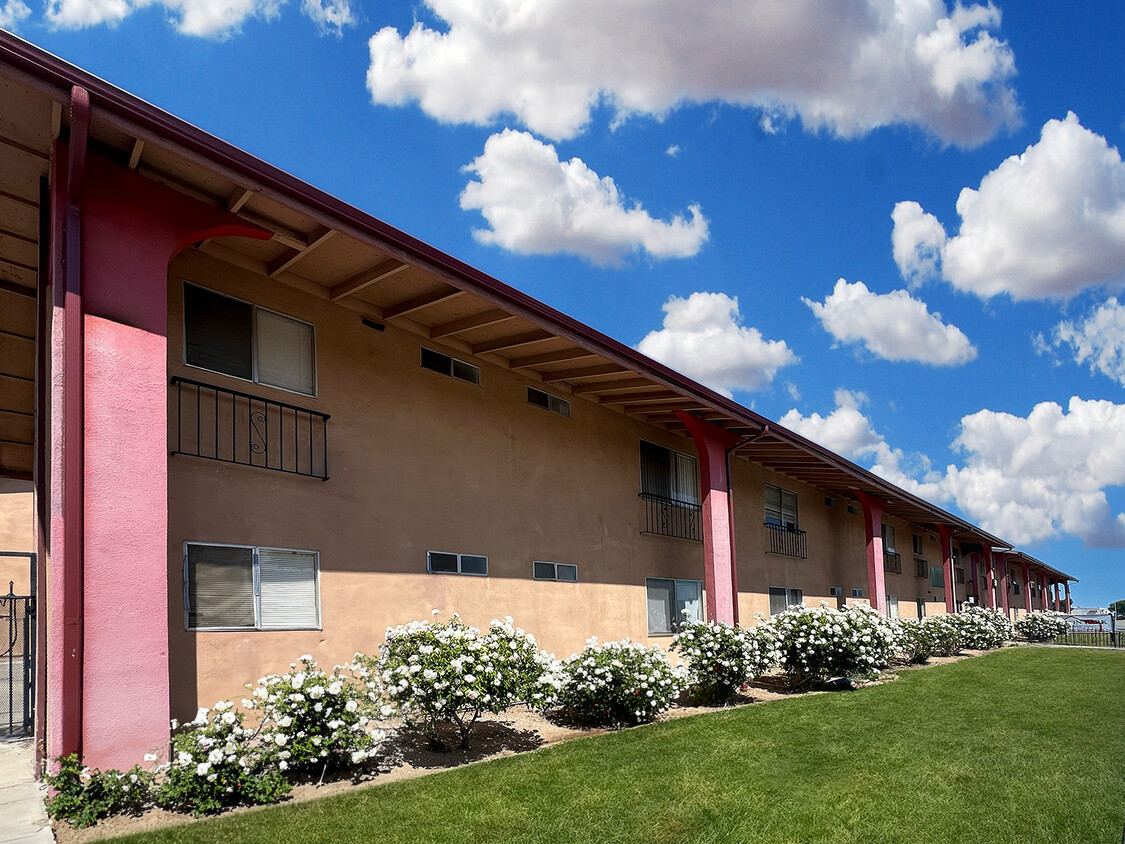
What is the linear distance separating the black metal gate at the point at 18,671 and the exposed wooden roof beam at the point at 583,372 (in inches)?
292

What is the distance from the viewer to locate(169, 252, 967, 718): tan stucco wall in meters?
8.84

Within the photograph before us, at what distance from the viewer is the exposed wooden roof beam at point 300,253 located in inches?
354

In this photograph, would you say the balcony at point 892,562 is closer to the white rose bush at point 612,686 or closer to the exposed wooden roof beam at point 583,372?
the exposed wooden roof beam at point 583,372

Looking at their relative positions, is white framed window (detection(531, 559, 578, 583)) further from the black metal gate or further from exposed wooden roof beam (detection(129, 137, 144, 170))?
exposed wooden roof beam (detection(129, 137, 144, 170))

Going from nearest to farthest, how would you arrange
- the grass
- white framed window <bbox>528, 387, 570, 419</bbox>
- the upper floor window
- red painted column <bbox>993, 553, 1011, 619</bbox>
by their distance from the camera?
the grass
white framed window <bbox>528, 387, 570, 419</bbox>
the upper floor window
red painted column <bbox>993, 553, 1011, 619</bbox>

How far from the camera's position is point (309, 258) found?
967 cm

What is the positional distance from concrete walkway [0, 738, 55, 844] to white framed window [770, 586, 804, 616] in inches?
617

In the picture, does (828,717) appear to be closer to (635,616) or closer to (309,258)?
(635,616)

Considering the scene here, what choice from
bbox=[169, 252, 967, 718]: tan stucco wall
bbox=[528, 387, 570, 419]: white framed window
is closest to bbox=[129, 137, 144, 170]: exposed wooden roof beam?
bbox=[169, 252, 967, 718]: tan stucco wall

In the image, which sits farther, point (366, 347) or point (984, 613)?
point (984, 613)

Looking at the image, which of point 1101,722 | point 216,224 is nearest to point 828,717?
point 1101,722

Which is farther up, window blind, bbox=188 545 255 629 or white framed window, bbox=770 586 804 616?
window blind, bbox=188 545 255 629

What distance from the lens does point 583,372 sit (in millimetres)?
13695

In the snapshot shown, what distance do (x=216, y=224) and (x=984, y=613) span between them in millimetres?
25419
